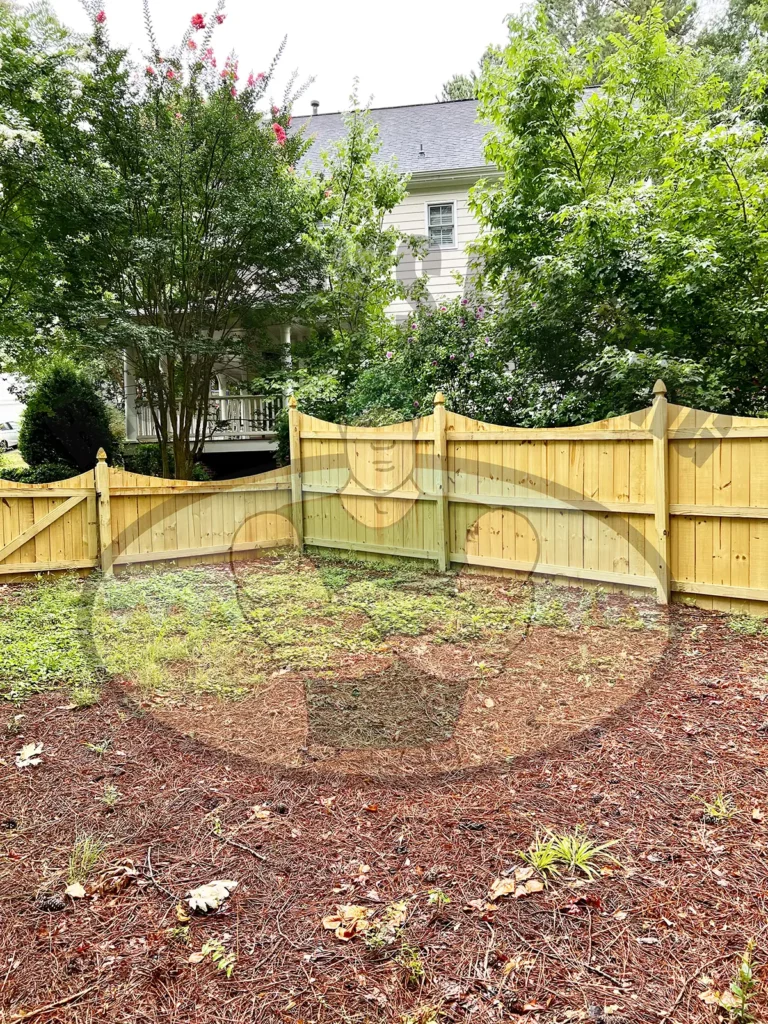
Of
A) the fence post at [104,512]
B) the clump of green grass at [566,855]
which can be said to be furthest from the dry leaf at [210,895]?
the fence post at [104,512]

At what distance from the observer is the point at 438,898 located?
215 centimetres

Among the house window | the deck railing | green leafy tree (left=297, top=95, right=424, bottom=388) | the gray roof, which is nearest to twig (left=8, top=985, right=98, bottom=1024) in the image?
green leafy tree (left=297, top=95, right=424, bottom=388)

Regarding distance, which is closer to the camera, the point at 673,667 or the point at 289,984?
the point at 289,984

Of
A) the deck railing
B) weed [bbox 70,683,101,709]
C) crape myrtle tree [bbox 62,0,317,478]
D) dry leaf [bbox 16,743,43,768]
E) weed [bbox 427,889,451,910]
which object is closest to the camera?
weed [bbox 427,889,451,910]

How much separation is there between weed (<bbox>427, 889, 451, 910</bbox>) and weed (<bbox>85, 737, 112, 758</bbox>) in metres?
1.80

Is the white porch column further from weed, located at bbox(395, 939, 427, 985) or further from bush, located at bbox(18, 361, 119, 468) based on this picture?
weed, located at bbox(395, 939, 427, 985)

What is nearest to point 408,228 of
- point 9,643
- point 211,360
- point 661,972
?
point 211,360

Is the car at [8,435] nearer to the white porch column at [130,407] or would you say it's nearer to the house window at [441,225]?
the white porch column at [130,407]

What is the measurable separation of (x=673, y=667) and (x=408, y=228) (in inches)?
488

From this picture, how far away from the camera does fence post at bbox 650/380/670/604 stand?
5137mm

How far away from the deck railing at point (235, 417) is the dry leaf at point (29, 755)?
9007mm

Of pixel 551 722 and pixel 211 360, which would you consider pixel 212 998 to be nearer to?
pixel 551 722

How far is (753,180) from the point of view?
6.74 meters

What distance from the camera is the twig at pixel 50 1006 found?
1.75m
